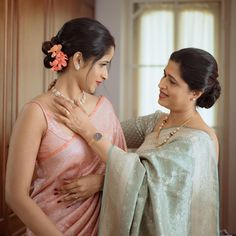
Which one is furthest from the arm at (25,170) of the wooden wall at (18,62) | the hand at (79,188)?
the wooden wall at (18,62)

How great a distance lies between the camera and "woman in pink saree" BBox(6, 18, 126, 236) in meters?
1.25

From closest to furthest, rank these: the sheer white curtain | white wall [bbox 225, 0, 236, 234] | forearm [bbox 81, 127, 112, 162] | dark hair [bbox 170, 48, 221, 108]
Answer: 1. forearm [bbox 81, 127, 112, 162]
2. dark hair [bbox 170, 48, 221, 108]
3. white wall [bbox 225, 0, 236, 234]
4. the sheer white curtain

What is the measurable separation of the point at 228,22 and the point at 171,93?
102 inches

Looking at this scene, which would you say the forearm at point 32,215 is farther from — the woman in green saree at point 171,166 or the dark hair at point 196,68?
the dark hair at point 196,68

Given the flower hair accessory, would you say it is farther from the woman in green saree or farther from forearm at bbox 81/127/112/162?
forearm at bbox 81/127/112/162

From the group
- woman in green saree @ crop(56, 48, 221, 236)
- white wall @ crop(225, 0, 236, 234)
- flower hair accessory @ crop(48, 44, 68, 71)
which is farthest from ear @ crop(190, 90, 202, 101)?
white wall @ crop(225, 0, 236, 234)

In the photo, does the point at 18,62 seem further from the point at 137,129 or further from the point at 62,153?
the point at 62,153

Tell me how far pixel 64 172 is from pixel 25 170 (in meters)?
0.14

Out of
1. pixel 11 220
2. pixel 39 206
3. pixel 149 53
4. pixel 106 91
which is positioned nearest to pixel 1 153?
pixel 11 220

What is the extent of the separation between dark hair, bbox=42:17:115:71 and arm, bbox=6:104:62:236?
230mm

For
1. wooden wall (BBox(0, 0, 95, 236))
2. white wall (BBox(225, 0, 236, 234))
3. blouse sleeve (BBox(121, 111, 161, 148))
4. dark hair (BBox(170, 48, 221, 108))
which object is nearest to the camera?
dark hair (BBox(170, 48, 221, 108))

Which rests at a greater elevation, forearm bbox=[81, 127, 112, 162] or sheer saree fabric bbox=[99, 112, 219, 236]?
forearm bbox=[81, 127, 112, 162]

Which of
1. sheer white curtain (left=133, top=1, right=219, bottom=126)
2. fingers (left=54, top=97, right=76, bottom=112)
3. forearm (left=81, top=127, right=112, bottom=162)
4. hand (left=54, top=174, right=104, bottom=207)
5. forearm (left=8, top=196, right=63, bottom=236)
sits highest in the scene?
sheer white curtain (left=133, top=1, right=219, bottom=126)

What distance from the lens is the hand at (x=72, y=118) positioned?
1.34 m
